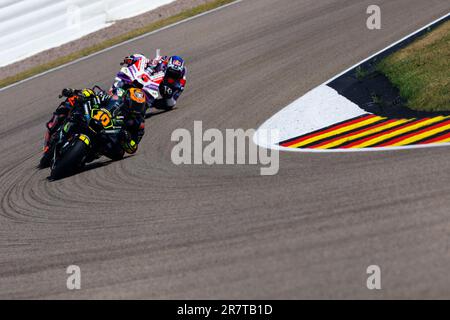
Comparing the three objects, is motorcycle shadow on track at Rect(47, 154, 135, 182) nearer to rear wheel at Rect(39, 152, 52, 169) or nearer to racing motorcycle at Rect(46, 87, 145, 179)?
racing motorcycle at Rect(46, 87, 145, 179)

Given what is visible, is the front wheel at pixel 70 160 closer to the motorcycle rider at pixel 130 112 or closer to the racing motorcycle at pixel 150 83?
the motorcycle rider at pixel 130 112

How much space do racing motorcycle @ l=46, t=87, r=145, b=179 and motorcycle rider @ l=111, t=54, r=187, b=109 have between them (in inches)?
69.1

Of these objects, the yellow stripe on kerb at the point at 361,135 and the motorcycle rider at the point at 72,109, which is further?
the motorcycle rider at the point at 72,109

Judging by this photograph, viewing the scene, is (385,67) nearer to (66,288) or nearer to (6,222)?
(6,222)

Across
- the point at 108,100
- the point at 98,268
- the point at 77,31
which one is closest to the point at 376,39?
the point at 108,100

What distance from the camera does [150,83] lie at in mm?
13367

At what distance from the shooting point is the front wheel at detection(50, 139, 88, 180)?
10992mm

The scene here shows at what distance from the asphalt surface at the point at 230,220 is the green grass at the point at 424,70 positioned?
118cm

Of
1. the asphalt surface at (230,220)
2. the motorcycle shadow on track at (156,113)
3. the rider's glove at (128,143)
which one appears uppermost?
the motorcycle shadow on track at (156,113)

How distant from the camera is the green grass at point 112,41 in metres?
18.3

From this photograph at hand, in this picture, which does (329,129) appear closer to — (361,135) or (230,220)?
(361,135)

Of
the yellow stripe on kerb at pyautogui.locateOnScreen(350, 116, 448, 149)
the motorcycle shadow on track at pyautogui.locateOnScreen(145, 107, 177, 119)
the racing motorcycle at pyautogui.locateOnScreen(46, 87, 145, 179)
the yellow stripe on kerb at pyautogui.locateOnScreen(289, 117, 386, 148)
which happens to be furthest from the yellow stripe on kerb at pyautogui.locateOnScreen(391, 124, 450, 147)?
the motorcycle shadow on track at pyautogui.locateOnScreen(145, 107, 177, 119)

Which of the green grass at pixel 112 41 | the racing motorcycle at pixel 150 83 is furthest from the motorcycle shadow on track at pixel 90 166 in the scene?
the green grass at pixel 112 41

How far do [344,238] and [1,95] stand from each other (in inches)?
487
